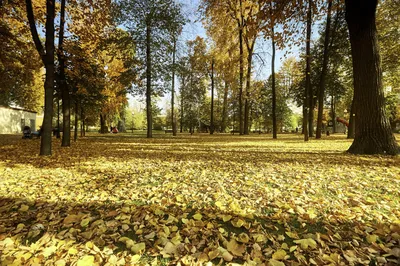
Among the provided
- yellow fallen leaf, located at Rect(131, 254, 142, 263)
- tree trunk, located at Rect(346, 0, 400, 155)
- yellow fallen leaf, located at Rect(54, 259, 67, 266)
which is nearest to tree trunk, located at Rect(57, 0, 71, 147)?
yellow fallen leaf, located at Rect(54, 259, 67, 266)

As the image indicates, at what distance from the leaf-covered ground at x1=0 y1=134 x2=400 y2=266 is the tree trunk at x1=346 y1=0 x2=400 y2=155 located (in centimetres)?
257

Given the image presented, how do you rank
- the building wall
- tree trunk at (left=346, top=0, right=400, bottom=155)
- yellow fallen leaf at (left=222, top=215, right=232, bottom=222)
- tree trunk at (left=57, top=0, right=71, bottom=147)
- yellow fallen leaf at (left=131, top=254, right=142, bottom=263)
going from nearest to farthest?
yellow fallen leaf at (left=131, top=254, right=142, bottom=263) → yellow fallen leaf at (left=222, top=215, right=232, bottom=222) → tree trunk at (left=346, top=0, right=400, bottom=155) → tree trunk at (left=57, top=0, right=71, bottom=147) → the building wall

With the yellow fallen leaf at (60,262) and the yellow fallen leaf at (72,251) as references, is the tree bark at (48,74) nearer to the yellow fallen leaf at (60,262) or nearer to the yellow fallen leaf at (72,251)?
the yellow fallen leaf at (72,251)

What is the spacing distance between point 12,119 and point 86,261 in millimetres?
32804

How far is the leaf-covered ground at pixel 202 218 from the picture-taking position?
1.97 metres

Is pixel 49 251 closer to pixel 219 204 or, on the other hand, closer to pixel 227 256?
pixel 227 256

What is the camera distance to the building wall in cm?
2446

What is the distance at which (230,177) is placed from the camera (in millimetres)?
4309

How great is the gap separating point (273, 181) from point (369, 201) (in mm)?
1438

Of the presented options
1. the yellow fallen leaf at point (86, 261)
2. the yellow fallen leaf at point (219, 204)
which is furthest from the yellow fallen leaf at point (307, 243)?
the yellow fallen leaf at point (86, 261)

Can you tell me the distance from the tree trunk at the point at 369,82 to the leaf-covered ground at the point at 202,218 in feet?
8.42

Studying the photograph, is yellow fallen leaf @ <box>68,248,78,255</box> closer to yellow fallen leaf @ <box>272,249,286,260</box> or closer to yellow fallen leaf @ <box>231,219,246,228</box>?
yellow fallen leaf @ <box>231,219,246,228</box>

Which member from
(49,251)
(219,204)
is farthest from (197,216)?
(49,251)

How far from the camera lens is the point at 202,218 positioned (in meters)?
2.64
